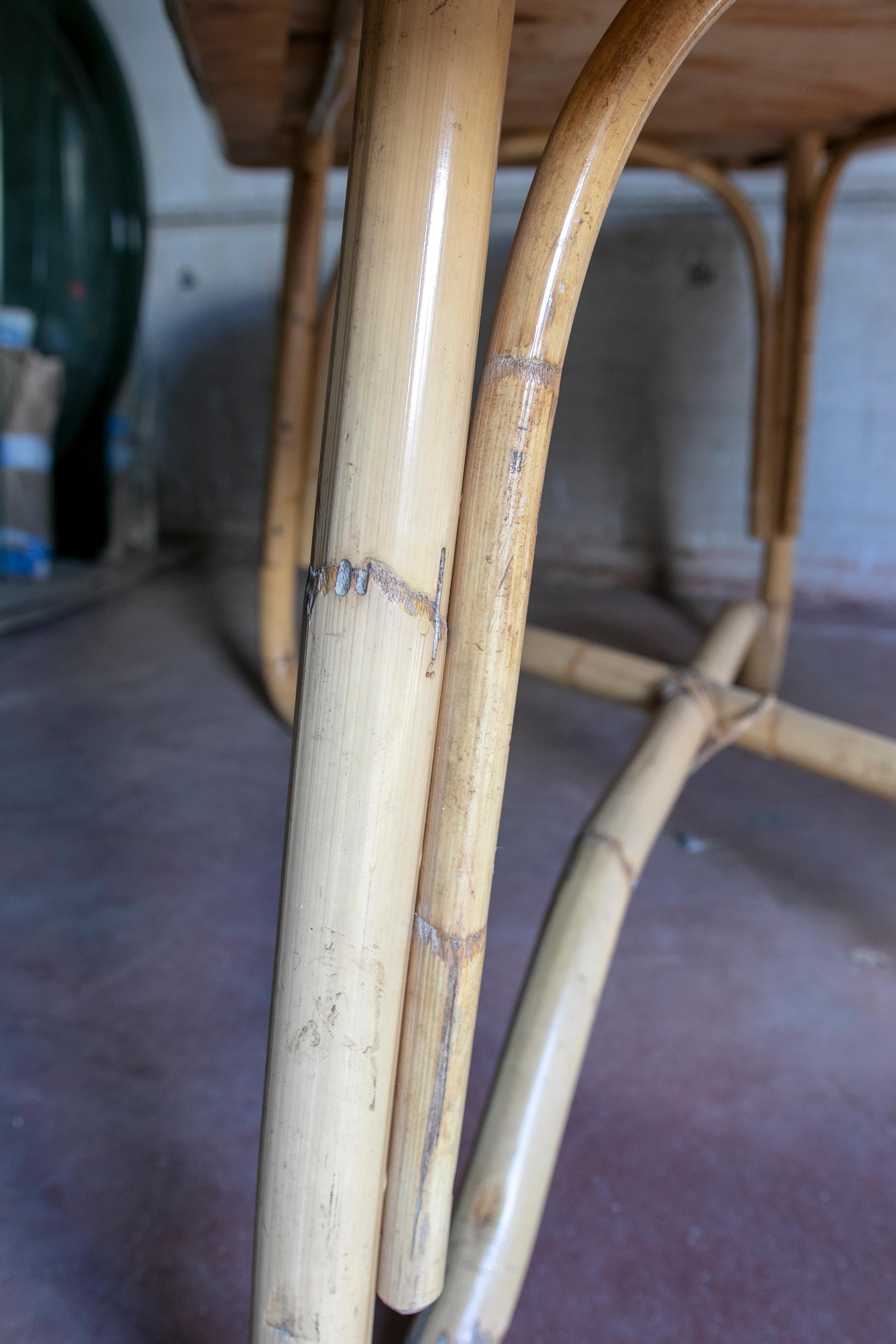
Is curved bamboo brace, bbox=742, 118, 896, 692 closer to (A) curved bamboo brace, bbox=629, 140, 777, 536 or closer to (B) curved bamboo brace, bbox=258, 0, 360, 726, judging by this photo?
(A) curved bamboo brace, bbox=629, 140, 777, 536

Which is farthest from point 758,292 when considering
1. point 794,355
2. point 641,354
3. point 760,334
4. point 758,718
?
point 641,354

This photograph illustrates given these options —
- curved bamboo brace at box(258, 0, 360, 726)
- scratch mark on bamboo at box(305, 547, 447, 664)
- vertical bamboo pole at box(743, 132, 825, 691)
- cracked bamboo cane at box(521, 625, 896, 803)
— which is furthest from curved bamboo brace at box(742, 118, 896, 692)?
scratch mark on bamboo at box(305, 547, 447, 664)

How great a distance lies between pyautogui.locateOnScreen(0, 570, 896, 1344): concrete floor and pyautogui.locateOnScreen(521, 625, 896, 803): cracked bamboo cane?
242mm

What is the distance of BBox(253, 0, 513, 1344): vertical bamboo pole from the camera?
0.38 meters

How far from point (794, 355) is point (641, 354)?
1486 mm

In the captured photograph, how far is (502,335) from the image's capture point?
411mm

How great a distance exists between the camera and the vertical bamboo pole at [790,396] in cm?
171

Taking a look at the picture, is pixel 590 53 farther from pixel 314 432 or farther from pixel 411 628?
pixel 314 432

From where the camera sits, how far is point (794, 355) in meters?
1.79

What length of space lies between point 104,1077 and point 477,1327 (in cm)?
46

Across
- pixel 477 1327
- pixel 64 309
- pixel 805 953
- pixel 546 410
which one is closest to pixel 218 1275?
pixel 477 1327

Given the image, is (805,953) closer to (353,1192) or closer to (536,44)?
(353,1192)

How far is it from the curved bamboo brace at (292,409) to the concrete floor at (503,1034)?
0.59ft

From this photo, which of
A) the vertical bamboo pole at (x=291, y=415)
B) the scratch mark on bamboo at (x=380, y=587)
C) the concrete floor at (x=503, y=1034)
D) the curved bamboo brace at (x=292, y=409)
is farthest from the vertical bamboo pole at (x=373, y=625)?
the vertical bamboo pole at (x=291, y=415)
